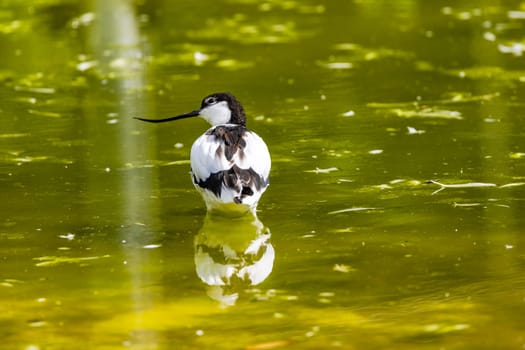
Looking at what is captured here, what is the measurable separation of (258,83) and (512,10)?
5199 mm

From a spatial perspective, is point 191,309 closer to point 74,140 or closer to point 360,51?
point 74,140

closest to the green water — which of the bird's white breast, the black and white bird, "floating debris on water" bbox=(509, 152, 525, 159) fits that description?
"floating debris on water" bbox=(509, 152, 525, 159)

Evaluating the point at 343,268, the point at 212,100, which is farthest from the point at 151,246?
the point at 212,100

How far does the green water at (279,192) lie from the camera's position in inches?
223

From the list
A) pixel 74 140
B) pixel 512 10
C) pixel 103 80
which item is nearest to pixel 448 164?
pixel 74 140

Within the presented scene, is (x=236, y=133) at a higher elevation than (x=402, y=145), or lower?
higher

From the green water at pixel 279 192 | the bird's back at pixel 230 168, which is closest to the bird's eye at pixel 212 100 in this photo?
the green water at pixel 279 192

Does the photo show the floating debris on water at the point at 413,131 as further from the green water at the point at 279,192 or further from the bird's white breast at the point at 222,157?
the bird's white breast at the point at 222,157

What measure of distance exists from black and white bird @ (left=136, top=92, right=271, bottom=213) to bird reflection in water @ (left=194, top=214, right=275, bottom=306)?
12 centimetres

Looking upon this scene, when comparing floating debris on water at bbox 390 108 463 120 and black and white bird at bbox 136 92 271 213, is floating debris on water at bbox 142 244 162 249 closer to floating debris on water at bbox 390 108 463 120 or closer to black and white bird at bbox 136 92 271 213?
black and white bird at bbox 136 92 271 213

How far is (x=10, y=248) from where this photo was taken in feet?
22.7

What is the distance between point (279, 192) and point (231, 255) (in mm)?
1268

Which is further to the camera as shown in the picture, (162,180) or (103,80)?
(103,80)

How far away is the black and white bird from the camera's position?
7.18 metres
